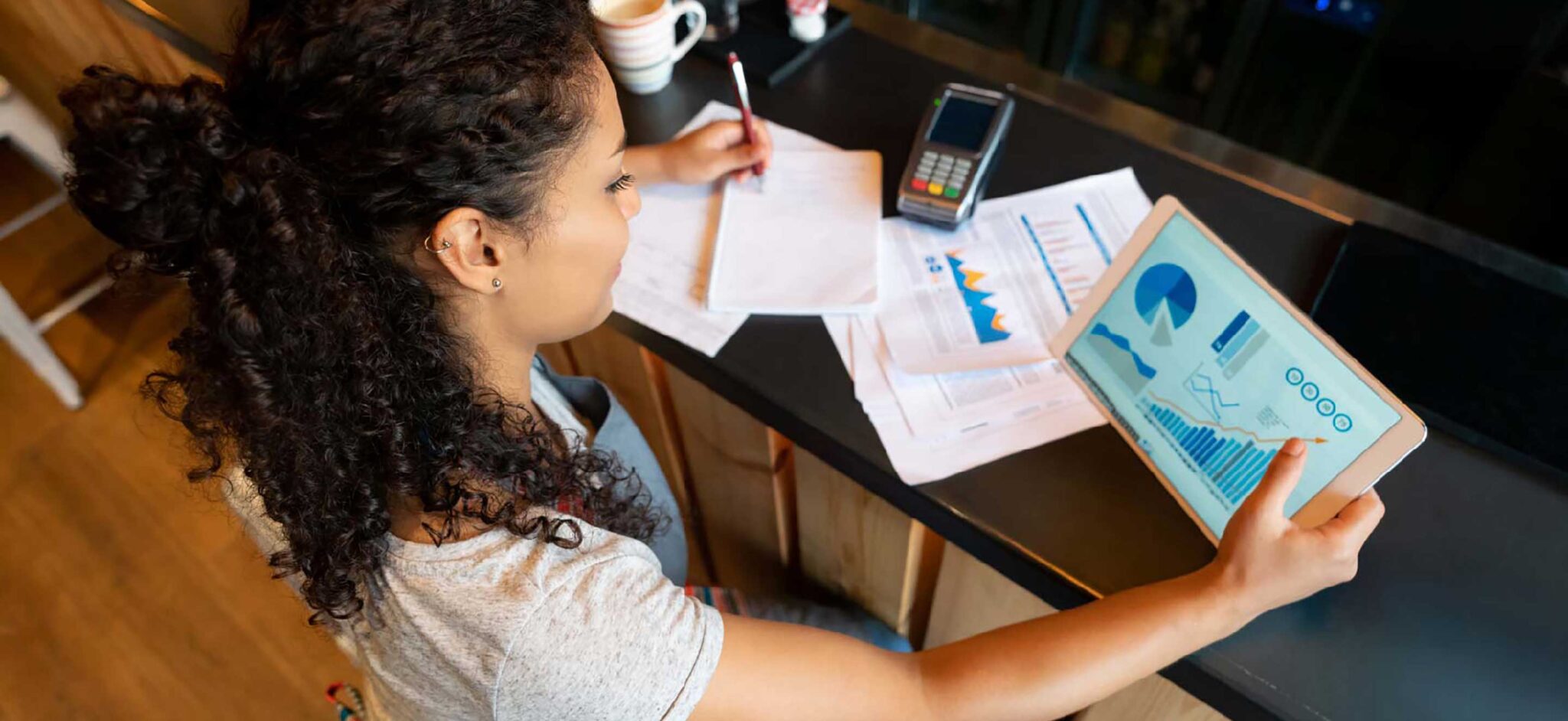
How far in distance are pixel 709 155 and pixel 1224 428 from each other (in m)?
0.61

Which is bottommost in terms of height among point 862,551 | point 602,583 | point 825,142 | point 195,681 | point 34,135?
point 195,681

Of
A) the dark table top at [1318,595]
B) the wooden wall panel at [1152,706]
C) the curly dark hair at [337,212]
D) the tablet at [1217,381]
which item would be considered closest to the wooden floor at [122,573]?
the curly dark hair at [337,212]

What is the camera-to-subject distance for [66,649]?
1.70m

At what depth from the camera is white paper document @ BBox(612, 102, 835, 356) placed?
937mm

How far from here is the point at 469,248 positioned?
2.19 feet

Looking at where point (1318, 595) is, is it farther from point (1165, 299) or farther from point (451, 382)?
point (451, 382)

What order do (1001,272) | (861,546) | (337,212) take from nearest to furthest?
(337,212) → (1001,272) → (861,546)

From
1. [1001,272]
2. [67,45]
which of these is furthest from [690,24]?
[67,45]

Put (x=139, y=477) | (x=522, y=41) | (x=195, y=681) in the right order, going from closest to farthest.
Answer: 1. (x=522, y=41)
2. (x=195, y=681)
3. (x=139, y=477)

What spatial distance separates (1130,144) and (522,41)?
0.73 metres

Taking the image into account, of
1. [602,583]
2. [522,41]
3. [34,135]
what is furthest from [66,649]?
[522,41]

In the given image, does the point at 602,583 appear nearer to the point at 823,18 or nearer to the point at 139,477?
the point at 823,18

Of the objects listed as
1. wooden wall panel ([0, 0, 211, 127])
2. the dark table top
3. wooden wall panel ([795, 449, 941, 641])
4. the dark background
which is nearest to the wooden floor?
wooden wall panel ([0, 0, 211, 127])

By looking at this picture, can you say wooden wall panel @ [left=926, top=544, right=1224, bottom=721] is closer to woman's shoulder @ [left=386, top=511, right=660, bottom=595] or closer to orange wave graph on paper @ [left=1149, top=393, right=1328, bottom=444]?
orange wave graph on paper @ [left=1149, top=393, right=1328, bottom=444]
